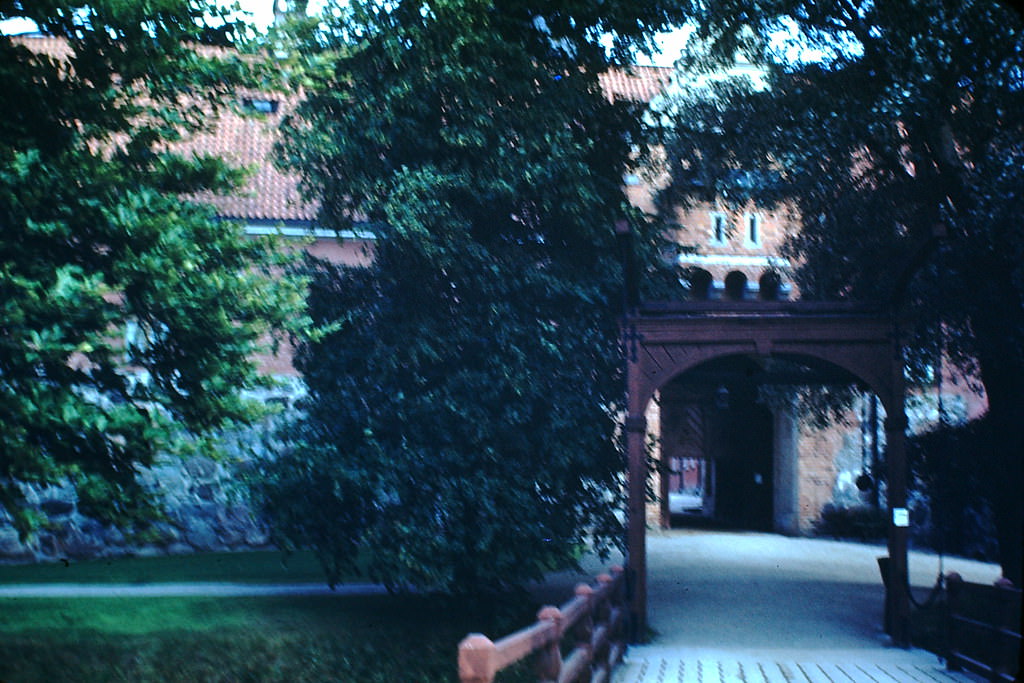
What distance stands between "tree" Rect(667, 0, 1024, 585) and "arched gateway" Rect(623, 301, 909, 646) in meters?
0.48

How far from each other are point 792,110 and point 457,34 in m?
5.34

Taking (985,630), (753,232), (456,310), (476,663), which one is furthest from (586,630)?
(753,232)

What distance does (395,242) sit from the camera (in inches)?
483

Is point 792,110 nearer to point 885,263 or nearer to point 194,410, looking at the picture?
point 885,263

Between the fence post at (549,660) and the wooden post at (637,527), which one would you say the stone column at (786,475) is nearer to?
the wooden post at (637,527)

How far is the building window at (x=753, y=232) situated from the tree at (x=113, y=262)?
615 inches

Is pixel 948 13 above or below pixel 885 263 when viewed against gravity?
above

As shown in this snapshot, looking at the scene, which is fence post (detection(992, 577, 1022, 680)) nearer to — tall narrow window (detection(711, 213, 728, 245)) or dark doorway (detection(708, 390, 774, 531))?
tall narrow window (detection(711, 213, 728, 245))

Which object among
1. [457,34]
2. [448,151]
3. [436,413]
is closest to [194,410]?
[436,413]

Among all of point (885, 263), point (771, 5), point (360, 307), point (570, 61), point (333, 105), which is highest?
Answer: point (771, 5)

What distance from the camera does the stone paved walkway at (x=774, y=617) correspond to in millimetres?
10008

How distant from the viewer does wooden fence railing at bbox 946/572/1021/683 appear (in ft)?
29.0

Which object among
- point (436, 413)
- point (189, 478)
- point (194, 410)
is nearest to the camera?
point (194, 410)

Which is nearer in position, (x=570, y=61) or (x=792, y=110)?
(x=570, y=61)
